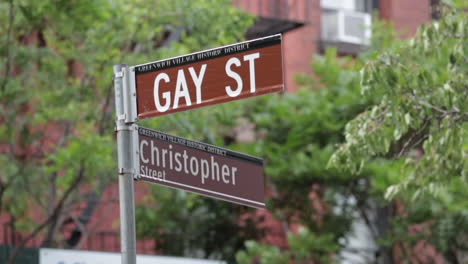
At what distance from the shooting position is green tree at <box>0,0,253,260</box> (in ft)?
43.3

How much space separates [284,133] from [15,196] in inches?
210

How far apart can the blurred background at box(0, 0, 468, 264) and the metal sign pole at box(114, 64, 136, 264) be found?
352 centimetres

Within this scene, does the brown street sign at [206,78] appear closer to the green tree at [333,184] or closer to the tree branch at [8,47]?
the tree branch at [8,47]

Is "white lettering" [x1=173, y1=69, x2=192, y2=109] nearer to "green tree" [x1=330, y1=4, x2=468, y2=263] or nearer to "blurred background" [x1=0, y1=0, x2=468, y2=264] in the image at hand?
"green tree" [x1=330, y1=4, x2=468, y2=263]

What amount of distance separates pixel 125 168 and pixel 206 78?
71cm

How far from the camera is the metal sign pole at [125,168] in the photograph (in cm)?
523

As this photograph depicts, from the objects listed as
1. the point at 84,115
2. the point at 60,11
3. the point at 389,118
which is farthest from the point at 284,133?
the point at 389,118

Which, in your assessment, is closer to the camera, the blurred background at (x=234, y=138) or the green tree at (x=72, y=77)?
the blurred background at (x=234, y=138)

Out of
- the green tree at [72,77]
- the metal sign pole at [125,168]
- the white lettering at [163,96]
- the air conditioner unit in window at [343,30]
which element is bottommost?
the metal sign pole at [125,168]

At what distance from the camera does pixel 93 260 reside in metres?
13.4

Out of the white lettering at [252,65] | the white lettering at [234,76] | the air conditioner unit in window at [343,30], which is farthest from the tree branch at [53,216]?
the air conditioner unit in window at [343,30]

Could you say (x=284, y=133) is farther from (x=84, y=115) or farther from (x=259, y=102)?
(x=84, y=115)

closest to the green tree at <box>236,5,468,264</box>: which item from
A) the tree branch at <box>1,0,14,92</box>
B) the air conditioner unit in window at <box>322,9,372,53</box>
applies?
the air conditioner unit in window at <box>322,9,372,53</box>

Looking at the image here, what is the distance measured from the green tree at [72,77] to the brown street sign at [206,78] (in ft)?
24.1
